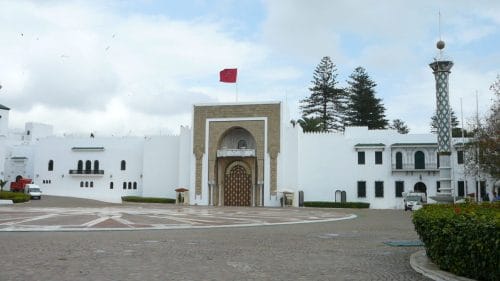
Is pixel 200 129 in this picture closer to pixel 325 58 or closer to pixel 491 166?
pixel 491 166

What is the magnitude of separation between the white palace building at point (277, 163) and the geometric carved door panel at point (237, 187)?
90mm

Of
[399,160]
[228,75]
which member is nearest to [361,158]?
[399,160]

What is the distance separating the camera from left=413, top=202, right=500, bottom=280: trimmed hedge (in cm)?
673

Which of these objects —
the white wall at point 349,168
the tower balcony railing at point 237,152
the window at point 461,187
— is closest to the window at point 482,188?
the window at point 461,187

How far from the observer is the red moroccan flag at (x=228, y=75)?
148 feet

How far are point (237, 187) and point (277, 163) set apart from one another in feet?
15.8

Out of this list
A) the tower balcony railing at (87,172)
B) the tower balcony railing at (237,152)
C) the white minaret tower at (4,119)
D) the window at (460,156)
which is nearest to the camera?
the window at (460,156)

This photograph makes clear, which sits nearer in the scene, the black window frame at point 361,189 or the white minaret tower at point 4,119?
the black window frame at point 361,189

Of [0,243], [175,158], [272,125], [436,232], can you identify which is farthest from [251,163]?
[436,232]

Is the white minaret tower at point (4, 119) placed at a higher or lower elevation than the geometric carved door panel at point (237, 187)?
higher

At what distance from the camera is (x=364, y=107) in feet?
221

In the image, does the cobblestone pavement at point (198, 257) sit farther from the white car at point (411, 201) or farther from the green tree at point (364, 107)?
the green tree at point (364, 107)

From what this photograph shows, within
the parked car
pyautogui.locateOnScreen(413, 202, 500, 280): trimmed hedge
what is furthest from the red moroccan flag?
pyautogui.locateOnScreen(413, 202, 500, 280): trimmed hedge

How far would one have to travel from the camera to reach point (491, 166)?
35.8 m
